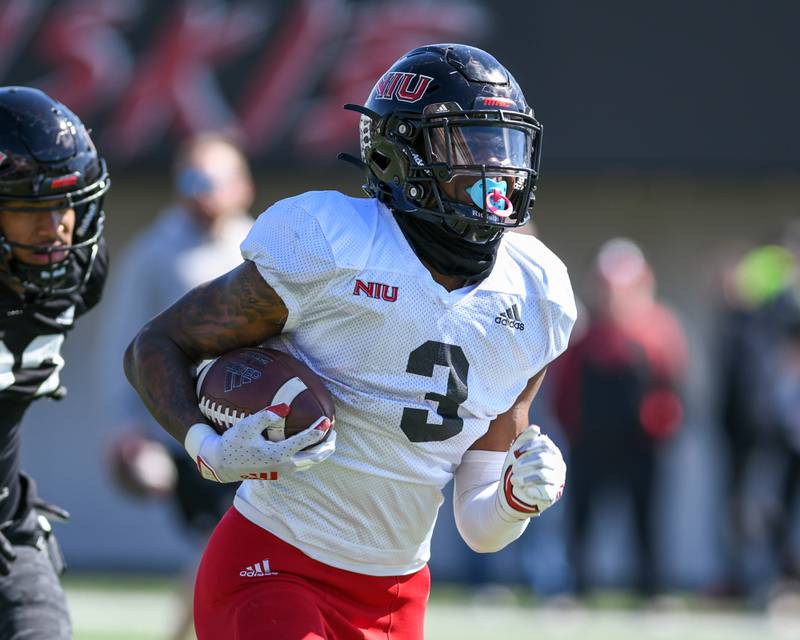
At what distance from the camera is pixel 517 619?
771 cm

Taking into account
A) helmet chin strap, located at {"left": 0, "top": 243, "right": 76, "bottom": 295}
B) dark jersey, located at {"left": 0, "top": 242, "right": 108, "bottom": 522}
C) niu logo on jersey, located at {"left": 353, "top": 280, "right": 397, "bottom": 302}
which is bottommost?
dark jersey, located at {"left": 0, "top": 242, "right": 108, "bottom": 522}

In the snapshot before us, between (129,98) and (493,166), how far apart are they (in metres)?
6.29

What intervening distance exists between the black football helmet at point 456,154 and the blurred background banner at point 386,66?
18.2 feet

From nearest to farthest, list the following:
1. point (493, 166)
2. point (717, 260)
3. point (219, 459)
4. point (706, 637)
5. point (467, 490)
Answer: point (219, 459)
point (493, 166)
point (467, 490)
point (706, 637)
point (717, 260)

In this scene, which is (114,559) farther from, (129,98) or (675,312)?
(675,312)

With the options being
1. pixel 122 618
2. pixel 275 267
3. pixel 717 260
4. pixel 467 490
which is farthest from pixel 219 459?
pixel 717 260

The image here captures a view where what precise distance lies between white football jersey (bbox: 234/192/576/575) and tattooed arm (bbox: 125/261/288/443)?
2.1 inches

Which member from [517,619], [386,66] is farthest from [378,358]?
[386,66]

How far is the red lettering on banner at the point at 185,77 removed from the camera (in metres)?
9.24

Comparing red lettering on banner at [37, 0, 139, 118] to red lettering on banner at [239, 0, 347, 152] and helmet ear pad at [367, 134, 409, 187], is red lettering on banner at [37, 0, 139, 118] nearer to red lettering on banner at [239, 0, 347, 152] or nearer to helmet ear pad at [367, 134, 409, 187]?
red lettering on banner at [239, 0, 347, 152]

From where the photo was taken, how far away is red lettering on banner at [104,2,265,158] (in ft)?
Result: 30.3

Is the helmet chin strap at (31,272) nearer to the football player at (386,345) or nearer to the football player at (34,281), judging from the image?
the football player at (34,281)

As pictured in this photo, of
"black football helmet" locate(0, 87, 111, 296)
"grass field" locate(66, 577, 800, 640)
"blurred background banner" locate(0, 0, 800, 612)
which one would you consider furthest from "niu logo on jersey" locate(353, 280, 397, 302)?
"blurred background banner" locate(0, 0, 800, 612)

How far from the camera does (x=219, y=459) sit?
10.3 feet
